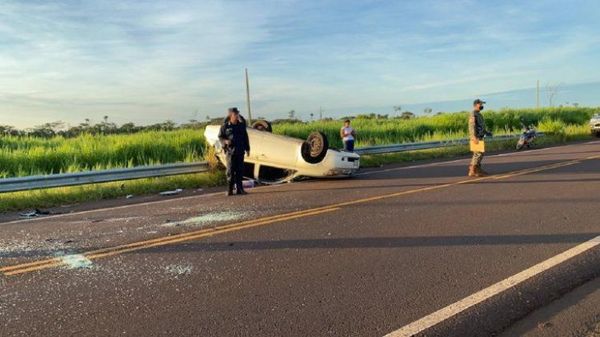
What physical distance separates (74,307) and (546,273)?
13.9ft

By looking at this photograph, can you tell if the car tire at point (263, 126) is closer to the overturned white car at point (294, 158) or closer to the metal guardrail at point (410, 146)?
the overturned white car at point (294, 158)

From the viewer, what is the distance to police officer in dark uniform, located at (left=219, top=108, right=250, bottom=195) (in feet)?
34.0

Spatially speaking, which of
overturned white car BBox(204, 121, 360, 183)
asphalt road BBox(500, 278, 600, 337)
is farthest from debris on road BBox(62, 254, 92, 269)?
overturned white car BBox(204, 121, 360, 183)

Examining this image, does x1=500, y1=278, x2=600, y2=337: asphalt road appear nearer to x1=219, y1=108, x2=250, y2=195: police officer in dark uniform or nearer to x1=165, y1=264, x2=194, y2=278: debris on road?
x1=165, y1=264, x2=194, y2=278: debris on road

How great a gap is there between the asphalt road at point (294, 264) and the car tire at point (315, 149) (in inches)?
89.5

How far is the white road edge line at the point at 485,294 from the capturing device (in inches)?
149

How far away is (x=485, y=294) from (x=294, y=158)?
24.5ft

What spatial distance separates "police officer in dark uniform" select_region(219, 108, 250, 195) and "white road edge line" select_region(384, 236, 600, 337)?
6.37m

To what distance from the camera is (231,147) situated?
10.6 m

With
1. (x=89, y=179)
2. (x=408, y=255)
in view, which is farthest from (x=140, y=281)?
(x=89, y=179)

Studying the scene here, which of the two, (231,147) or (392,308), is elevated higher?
(231,147)

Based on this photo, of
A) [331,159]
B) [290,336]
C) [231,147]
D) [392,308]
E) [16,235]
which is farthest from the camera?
[331,159]

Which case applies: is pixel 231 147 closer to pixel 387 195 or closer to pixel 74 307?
pixel 387 195

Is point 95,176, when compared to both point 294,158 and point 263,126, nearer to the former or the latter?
point 294,158
